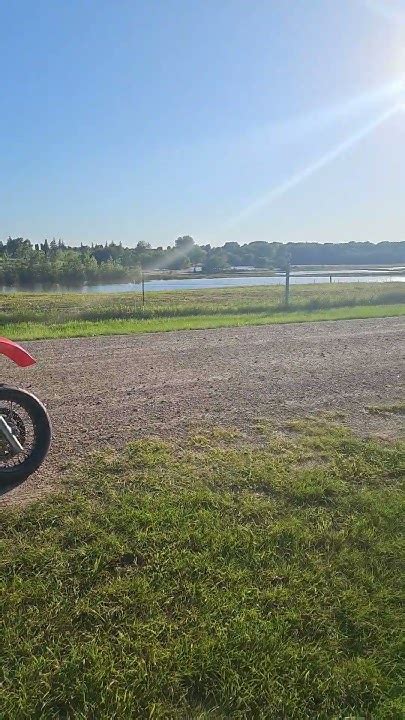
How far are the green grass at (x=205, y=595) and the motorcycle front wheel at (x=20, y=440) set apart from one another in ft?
1.20

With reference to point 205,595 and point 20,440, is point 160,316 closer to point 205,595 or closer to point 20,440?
point 20,440

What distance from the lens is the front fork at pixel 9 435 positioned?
2982mm

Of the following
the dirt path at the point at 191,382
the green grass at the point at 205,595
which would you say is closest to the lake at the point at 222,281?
the dirt path at the point at 191,382

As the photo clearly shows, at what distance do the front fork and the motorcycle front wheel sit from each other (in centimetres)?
1

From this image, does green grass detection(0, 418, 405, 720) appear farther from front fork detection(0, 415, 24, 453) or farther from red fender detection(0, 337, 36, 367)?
red fender detection(0, 337, 36, 367)

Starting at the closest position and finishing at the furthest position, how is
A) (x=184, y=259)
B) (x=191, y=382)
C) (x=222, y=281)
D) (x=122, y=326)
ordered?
1. (x=191, y=382)
2. (x=122, y=326)
3. (x=222, y=281)
4. (x=184, y=259)

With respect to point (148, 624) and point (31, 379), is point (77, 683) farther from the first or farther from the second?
point (31, 379)

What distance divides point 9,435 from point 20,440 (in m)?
0.17

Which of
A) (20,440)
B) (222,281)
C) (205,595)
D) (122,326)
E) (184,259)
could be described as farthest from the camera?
(184,259)

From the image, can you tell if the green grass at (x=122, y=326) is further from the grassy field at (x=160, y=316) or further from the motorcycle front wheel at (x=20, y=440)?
the motorcycle front wheel at (x=20, y=440)

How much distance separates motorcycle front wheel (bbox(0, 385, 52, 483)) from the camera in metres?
3.04

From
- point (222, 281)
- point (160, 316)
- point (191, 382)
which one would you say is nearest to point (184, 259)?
point (222, 281)

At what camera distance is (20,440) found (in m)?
3.16

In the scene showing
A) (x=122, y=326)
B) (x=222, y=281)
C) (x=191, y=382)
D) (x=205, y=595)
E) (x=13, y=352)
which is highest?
(x=222, y=281)
